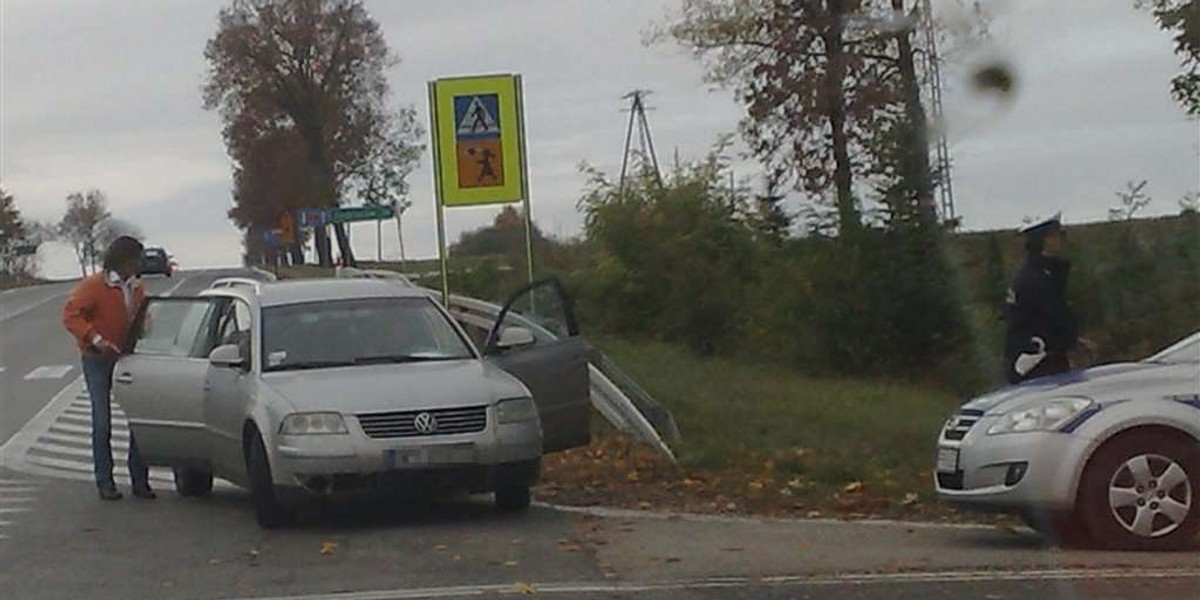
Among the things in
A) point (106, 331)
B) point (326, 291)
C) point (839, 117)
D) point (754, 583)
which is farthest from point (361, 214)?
point (754, 583)

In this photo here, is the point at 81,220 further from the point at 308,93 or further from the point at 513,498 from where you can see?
the point at 513,498

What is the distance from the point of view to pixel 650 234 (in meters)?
32.2

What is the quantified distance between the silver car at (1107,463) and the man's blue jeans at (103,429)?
20.9 ft

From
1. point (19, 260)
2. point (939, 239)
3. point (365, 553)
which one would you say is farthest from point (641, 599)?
point (19, 260)

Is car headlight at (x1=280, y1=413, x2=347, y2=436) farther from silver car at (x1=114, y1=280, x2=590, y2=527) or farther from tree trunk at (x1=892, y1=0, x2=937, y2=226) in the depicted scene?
tree trunk at (x1=892, y1=0, x2=937, y2=226)

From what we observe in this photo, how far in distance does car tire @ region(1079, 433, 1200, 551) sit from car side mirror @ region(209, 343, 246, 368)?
5.34 m

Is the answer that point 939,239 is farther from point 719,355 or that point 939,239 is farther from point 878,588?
point 878,588

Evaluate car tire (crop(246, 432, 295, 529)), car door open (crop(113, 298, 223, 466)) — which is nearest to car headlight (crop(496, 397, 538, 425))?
car tire (crop(246, 432, 295, 529))

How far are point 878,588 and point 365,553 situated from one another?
3.08 metres

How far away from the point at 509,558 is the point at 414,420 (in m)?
1.52

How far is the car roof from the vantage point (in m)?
13.7

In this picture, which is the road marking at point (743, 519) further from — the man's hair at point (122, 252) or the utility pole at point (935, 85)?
the utility pole at point (935, 85)

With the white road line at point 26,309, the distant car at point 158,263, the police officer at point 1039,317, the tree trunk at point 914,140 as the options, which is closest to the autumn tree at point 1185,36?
the tree trunk at point 914,140

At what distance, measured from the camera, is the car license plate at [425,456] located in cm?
1191
